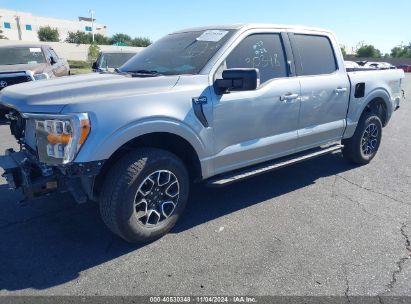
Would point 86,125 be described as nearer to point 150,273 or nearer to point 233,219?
point 150,273

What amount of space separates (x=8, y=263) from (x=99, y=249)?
72 cm

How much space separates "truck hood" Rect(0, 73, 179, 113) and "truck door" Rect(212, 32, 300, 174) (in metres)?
0.65

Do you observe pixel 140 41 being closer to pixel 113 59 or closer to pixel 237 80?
pixel 113 59

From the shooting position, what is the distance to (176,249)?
3.26 metres

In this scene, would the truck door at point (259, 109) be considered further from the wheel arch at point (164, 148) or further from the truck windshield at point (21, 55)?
the truck windshield at point (21, 55)

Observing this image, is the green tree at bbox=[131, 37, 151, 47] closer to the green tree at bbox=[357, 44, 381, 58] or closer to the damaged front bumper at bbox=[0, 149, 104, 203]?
the green tree at bbox=[357, 44, 381, 58]

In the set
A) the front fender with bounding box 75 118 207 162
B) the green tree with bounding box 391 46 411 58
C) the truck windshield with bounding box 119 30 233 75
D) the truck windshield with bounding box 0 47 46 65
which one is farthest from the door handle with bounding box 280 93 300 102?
the green tree with bounding box 391 46 411 58

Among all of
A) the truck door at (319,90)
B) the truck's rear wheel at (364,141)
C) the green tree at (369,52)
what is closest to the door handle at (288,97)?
the truck door at (319,90)

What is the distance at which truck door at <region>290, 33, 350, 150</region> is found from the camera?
439 cm

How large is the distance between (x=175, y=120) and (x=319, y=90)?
2154mm

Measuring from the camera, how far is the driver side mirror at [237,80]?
3.22m

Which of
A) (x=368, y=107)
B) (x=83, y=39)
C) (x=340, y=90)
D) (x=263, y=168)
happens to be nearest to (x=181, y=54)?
(x=263, y=168)

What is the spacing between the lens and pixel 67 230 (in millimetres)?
3547

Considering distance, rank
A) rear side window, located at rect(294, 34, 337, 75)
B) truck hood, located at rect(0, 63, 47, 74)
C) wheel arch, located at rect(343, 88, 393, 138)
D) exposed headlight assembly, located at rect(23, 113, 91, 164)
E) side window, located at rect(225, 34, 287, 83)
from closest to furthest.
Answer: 1. exposed headlight assembly, located at rect(23, 113, 91, 164)
2. side window, located at rect(225, 34, 287, 83)
3. rear side window, located at rect(294, 34, 337, 75)
4. wheel arch, located at rect(343, 88, 393, 138)
5. truck hood, located at rect(0, 63, 47, 74)
